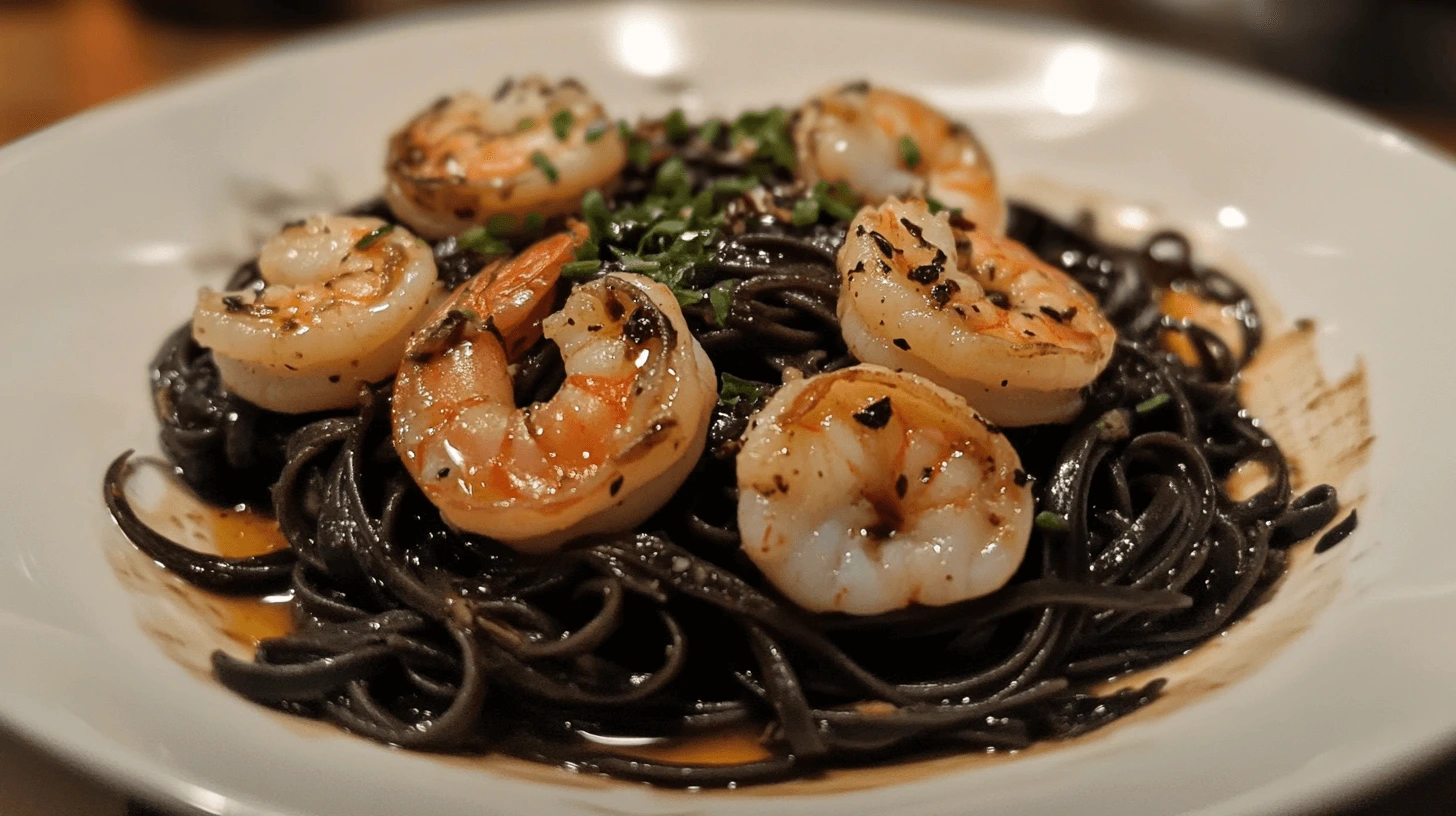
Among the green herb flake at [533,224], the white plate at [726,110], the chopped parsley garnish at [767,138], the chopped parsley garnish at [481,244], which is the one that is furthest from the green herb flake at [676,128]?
the chopped parsley garnish at [481,244]

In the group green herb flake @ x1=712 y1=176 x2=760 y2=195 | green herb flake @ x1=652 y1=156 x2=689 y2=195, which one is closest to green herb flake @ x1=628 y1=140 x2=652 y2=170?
green herb flake @ x1=652 y1=156 x2=689 y2=195

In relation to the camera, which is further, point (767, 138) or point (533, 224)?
point (767, 138)

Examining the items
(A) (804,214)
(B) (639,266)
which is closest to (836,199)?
(A) (804,214)

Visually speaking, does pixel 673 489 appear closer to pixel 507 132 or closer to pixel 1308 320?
pixel 507 132

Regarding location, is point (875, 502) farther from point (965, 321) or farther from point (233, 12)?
point (233, 12)

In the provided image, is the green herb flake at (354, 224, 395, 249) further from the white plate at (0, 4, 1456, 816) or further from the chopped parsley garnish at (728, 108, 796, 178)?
the chopped parsley garnish at (728, 108, 796, 178)

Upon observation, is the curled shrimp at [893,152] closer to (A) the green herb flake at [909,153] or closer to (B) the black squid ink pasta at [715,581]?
(A) the green herb flake at [909,153]

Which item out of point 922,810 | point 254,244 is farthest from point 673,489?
point 254,244
